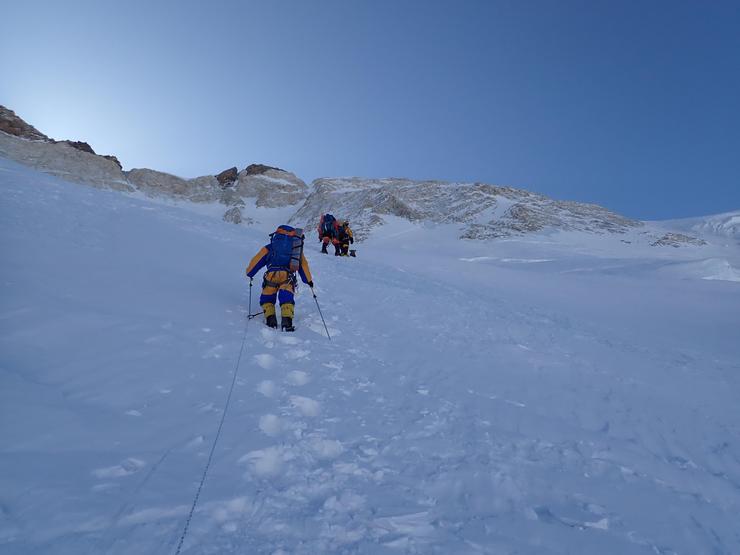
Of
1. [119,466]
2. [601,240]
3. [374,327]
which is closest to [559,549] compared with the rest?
[119,466]

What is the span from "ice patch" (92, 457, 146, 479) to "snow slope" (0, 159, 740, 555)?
0.6 inches

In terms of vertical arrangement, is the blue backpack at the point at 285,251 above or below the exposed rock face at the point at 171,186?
below

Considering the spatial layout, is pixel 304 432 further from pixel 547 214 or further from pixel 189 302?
pixel 547 214

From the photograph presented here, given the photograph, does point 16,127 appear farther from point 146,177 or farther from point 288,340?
point 288,340

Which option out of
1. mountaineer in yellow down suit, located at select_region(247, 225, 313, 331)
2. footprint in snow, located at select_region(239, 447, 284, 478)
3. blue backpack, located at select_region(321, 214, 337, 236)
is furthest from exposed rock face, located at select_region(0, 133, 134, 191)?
footprint in snow, located at select_region(239, 447, 284, 478)

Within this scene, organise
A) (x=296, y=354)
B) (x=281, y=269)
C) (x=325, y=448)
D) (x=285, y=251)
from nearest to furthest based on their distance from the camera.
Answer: (x=325, y=448) < (x=296, y=354) < (x=281, y=269) < (x=285, y=251)

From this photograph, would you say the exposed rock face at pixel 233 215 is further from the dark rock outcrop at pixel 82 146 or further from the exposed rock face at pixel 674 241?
the exposed rock face at pixel 674 241

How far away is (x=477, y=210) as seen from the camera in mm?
52750

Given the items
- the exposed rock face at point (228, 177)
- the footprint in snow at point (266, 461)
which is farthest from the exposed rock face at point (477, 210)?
the exposed rock face at point (228, 177)

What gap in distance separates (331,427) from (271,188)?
103m

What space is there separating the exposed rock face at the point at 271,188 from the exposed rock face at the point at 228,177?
93.0 inches

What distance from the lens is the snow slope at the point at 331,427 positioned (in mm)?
2295

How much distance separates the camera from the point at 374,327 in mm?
7098

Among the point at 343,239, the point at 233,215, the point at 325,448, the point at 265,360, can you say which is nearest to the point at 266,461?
the point at 325,448
